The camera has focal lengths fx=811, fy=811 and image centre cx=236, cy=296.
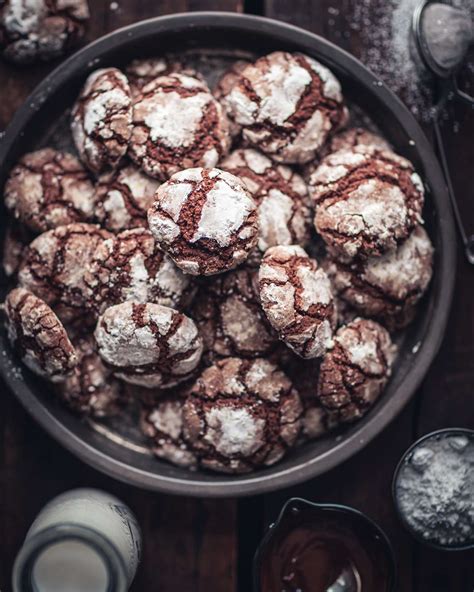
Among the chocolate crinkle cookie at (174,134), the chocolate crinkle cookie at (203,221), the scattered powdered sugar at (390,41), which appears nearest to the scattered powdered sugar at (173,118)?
the chocolate crinkle cookie at (174,134)

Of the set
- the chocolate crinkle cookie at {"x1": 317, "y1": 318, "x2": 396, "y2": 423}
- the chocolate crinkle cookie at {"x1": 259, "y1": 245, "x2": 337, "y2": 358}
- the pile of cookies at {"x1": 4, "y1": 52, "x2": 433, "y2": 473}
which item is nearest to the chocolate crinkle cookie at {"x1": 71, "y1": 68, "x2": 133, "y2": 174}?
the pile of cookies at {"x1": 4, "y1": 52, "x2": 433, "y2": 473}

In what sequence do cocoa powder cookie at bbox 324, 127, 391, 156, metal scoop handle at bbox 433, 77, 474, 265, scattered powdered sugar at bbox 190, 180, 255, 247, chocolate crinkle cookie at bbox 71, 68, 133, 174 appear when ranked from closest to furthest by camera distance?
scattered powdered sugar at bbox 190, 180, 255, 247, chocolate crinkle cookie at bbox 71, 68, 133, 174, cocoa powder cookie at bbox 324, 127, 391, 156, metal scoop handle at bbox 433, 77, 474, 265

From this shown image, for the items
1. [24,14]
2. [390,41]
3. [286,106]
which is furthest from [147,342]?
[390,41]

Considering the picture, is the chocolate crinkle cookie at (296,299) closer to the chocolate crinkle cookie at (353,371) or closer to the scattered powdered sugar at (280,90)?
the chocolate crinkle cookie at (353,371)

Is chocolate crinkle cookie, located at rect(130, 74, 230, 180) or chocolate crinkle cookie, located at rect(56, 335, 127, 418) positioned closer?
chocolate crinkle cookie, located at rect(130, 74, 230, 180)

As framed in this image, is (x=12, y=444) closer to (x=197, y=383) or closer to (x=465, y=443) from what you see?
(x=197, y=383)

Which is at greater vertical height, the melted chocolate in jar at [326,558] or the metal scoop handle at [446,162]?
the metal scoop handle at [446,162]

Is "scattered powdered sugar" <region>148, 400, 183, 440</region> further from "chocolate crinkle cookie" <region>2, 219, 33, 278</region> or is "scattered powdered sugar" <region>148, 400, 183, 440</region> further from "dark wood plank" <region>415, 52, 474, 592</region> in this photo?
"dark wood plank" <region>415, 52, 474, 592</region>
